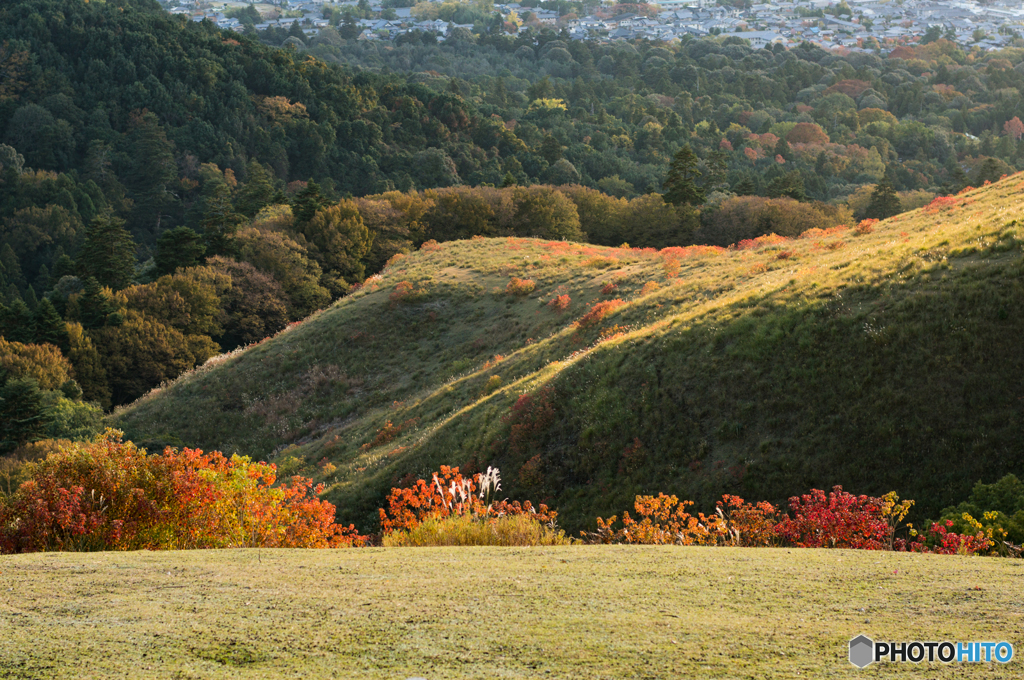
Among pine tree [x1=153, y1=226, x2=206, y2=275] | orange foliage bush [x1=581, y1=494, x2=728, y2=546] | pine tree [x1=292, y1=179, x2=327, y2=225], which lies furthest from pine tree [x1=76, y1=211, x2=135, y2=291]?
orange foliage bush [x1=581, y1=494, x2=728, y2=546]

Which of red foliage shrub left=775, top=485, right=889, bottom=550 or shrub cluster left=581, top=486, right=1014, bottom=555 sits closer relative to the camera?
shrub cluster left=581, top=486, right=1014, bottom=555

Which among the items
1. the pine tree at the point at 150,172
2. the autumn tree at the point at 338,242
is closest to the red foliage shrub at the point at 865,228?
the autumn tree at the point at 338,242

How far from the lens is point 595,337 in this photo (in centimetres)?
2616

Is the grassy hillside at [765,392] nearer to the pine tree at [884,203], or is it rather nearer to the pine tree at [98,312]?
the pine tree at [98,312]

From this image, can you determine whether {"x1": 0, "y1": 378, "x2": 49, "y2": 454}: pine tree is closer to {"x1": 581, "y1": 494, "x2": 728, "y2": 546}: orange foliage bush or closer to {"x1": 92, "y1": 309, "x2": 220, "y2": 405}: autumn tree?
{"x1": 92, "y1": 309, "x2": 220, "y2": 405}: autumn tree

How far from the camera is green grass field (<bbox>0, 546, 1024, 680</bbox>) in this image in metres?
5.11

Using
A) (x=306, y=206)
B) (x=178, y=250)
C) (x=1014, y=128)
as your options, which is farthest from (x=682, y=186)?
(x=1014, y=128)

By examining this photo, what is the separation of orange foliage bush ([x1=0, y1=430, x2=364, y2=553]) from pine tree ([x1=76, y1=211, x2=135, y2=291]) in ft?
226

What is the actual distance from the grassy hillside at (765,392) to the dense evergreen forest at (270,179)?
28249 millimetres

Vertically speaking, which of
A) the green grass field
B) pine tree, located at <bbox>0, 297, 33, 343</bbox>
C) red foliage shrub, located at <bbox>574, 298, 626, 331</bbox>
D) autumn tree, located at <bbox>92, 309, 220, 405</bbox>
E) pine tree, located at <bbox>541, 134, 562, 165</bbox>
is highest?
the green grass field

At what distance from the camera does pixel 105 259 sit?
71.8 meters

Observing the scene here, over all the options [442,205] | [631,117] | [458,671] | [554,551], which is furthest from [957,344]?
[631,117]

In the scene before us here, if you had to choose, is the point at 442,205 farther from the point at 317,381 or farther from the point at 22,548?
A: the point at 22,548

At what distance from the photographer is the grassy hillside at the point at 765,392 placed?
13.1 meters
